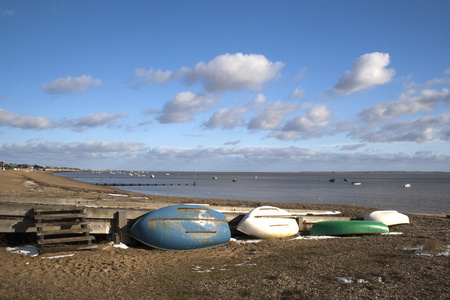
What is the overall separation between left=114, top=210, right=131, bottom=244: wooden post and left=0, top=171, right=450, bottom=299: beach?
1.40 feet

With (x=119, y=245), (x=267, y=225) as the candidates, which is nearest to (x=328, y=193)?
(x=267, y=225)

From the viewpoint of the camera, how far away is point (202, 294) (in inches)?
230

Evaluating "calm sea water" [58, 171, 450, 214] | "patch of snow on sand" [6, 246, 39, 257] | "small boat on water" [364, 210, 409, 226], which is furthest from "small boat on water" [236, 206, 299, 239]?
"calm sea water" [58, 171, 450, 214]

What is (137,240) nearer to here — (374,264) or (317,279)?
(317,279)

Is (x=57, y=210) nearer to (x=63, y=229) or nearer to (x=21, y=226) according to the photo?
(x=63, y=229)

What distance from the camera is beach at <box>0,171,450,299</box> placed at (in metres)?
5.89

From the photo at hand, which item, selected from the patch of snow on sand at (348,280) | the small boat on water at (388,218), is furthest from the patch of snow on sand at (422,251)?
the small boat on water at (388,218)

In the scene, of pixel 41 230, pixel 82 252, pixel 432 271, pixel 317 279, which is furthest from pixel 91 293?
pixel 432 271

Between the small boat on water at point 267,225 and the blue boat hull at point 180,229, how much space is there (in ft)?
3.26

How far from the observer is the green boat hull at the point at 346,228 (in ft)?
37.6

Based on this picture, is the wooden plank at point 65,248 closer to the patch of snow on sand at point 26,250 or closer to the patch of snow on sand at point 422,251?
the patch of snow on sand at point 26,250

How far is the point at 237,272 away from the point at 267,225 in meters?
3.97

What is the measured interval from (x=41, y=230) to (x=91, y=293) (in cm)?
327

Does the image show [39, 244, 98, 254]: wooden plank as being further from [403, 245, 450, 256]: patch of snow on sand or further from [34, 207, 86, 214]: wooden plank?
[403, 245, 450, 256]: patch of snow on sand
